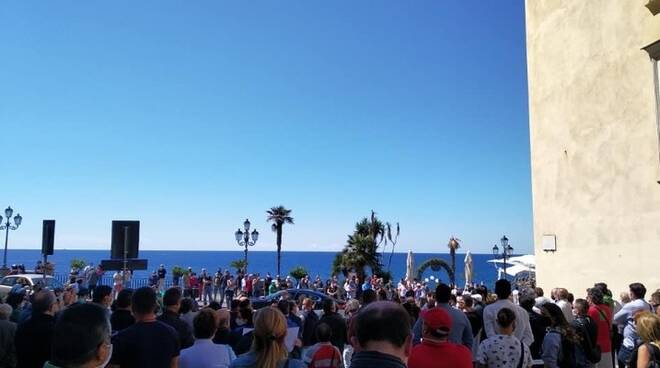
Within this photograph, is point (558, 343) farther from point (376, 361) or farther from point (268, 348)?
point (376, 361)

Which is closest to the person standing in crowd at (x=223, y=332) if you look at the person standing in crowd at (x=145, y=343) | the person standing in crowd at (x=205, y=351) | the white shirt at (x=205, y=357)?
the person standing in crowd at (x=205, y=351)

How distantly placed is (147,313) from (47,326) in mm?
1890

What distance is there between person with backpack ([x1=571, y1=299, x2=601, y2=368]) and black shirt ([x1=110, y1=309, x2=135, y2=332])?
5.49 metres

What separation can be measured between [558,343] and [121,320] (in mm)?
5250

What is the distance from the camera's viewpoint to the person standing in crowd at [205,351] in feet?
15.0

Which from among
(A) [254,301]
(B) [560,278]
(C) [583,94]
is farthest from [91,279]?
(C) [583,94]

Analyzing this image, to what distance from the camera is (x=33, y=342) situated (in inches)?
219

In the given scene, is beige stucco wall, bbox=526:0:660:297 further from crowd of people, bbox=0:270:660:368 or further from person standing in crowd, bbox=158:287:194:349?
person standing in crowd, bbox=158:287:194:349

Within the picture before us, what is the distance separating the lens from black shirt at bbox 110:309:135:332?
6348 millimetres

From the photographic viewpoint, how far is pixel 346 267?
35500 mm

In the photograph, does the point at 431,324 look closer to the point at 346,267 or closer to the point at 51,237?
the point at 51,237

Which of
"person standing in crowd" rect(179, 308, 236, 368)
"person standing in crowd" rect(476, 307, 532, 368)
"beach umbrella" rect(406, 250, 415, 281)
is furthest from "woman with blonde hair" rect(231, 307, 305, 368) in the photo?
"beach umbrella" rect(406, 250, 415, 281)

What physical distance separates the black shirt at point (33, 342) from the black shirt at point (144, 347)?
171cm

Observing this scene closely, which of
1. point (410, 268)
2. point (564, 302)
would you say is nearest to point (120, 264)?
point (564, 302)
